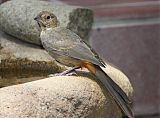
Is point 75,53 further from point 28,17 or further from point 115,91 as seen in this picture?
point 28,17

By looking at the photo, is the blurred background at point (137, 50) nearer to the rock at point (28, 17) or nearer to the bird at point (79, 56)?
the rock at point (28, 17)

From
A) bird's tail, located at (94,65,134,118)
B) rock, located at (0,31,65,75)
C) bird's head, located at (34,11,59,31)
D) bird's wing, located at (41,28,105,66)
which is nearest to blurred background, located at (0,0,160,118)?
rock, located at (0,31,65,75)

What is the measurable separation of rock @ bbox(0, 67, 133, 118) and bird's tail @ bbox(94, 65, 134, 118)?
3cm

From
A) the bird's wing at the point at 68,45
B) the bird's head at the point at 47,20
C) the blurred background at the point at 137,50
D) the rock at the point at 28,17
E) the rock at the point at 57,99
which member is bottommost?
the blurred background at the point at 137,50

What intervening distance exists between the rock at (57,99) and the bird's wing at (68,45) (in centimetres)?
10

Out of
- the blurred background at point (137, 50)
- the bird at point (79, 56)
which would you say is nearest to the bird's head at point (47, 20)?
the bird at point (79, 56)

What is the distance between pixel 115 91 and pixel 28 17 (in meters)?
1.27

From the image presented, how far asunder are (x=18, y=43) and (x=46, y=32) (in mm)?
953

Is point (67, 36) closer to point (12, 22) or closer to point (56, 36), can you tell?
point (56, 36)

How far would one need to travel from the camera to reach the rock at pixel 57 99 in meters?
2.48

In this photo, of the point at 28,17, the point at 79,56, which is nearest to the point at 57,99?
the point at 79,56

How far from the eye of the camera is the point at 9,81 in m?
3.36

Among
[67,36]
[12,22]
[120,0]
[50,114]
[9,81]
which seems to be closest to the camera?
[50,114]

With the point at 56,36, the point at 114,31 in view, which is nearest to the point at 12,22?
the point at 56,36
